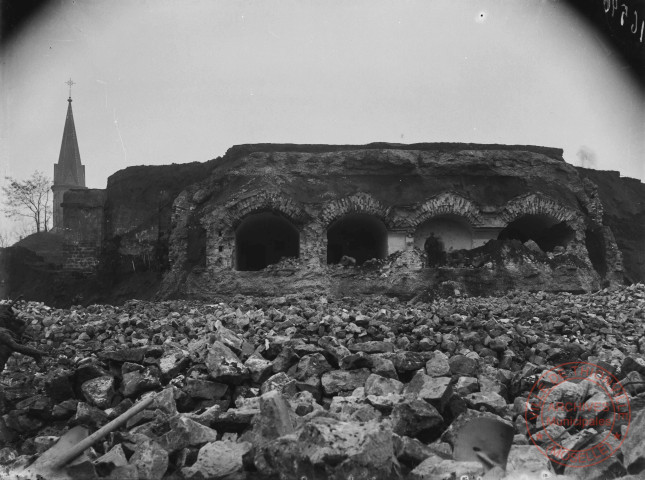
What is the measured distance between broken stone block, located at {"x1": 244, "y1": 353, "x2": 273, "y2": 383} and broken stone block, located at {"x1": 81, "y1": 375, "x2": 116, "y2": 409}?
104cm

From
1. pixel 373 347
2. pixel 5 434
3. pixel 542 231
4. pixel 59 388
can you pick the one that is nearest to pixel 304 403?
pixel 373 347

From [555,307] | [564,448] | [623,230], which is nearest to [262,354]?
[564,448]

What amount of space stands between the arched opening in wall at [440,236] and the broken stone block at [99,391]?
8.61 metres

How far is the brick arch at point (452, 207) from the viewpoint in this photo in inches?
443

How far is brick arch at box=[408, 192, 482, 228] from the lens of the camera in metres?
11.2

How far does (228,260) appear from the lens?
10.8m

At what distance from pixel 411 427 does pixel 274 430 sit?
810mm

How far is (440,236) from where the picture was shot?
12.0 m

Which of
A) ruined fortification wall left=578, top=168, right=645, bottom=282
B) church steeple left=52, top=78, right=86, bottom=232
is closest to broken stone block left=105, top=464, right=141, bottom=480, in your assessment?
ruined fortification wall left=578, top=168, right=645, bottom=282

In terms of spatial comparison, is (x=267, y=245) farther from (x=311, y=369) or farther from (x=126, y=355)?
(x=311, y=369)

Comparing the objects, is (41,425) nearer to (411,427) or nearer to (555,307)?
(411,427)

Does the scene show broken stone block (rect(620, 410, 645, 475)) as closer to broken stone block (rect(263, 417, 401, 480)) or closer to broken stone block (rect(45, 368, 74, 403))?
broken stone block (rect(263, 417, 401, 480))

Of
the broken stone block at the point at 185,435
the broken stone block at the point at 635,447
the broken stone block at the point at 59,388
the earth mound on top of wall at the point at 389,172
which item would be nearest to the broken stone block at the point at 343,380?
the broken stone block at the point at 185,435

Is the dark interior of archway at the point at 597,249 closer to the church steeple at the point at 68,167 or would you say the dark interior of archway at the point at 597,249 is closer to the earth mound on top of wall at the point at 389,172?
the earth mound on top of wall at the point at 389,172
